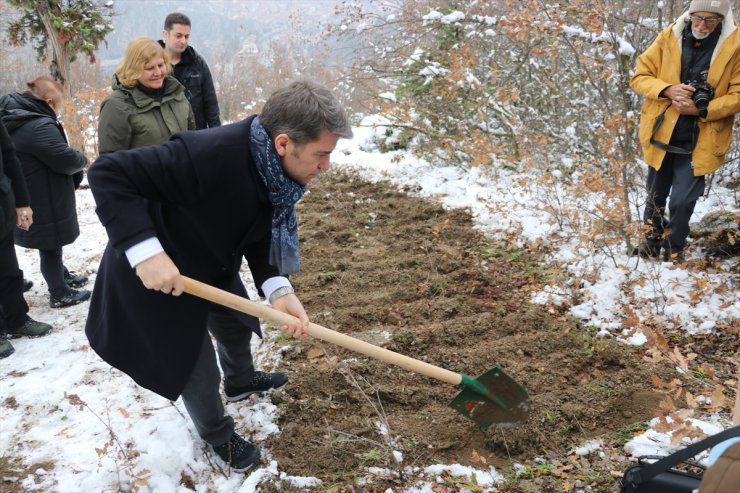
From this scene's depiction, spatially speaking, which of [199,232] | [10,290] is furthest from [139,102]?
[199,232]

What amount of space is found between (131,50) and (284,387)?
2.44 metres

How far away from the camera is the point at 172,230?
2020mm

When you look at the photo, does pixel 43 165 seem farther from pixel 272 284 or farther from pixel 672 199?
pixel 672 199

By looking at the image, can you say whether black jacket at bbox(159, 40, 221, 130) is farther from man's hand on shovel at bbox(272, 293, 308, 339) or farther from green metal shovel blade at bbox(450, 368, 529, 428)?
green metal shovel blade at bbox(450, 368, 529, 428)

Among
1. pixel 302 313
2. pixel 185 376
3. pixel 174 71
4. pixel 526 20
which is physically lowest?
pixel 185 376

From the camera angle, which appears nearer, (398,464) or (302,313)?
(302,313)

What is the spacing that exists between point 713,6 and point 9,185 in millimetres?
4896

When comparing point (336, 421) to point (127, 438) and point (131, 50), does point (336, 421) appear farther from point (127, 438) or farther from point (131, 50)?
point (131, 50)

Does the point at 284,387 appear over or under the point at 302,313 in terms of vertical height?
under

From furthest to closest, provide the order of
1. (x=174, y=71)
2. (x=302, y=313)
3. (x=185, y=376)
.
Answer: (x=174, y=71) < (x=302, y=313) < (x=185, y=376)

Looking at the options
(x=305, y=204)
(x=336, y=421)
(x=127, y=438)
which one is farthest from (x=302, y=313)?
(x=305, y=204)

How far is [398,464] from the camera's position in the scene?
2.44m

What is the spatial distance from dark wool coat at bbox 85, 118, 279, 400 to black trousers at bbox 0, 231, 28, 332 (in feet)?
6.34

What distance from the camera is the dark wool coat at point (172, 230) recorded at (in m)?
1.78
